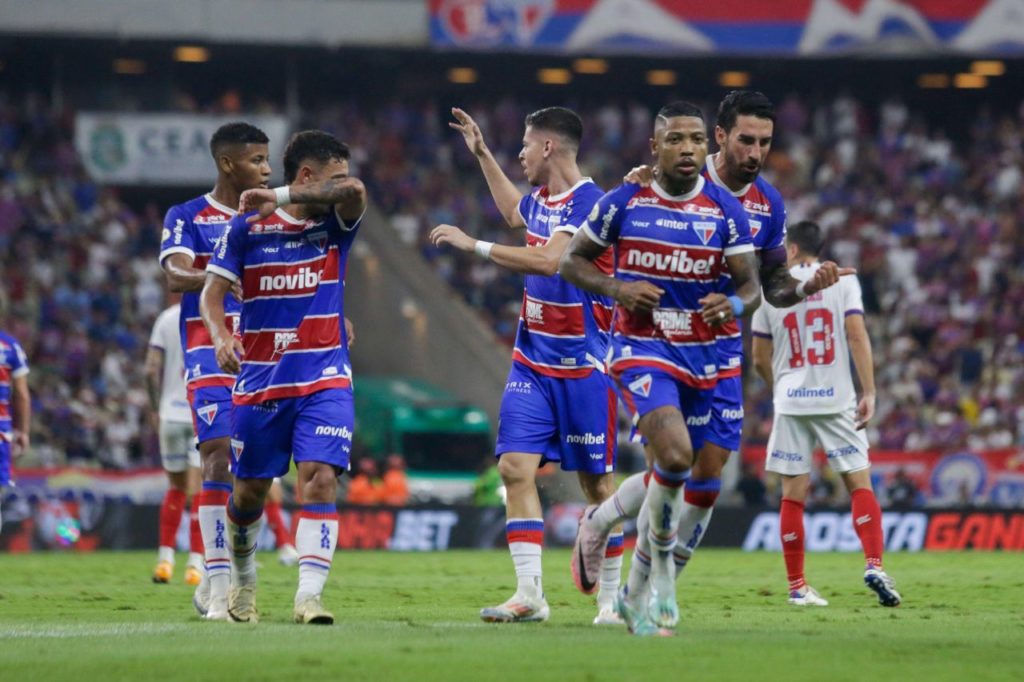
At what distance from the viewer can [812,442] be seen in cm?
1370

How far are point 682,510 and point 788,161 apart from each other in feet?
99.9

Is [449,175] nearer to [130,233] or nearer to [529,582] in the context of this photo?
[130,233]

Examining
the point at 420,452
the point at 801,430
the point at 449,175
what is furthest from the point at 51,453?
the point at 801,430

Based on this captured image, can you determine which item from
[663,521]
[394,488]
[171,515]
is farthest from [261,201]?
[394,488]

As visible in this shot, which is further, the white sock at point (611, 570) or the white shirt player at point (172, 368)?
the white shirt player at point (172, 368)

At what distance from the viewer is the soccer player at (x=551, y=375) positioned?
10453 millimetres

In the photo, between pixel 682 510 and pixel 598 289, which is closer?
pixel 598 289

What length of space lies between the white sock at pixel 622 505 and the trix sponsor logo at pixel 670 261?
125 cm

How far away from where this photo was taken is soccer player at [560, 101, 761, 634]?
30.9 feet

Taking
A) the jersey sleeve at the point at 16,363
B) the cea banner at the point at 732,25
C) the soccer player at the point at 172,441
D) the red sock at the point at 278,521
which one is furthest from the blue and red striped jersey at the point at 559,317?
the cea banner at the point at 732,25

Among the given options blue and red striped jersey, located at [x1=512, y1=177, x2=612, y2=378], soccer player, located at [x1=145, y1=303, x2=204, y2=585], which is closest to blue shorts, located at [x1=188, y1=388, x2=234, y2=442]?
blue and red striped jersey, located at [x1=512, y1=177, x2=612, y2=378]

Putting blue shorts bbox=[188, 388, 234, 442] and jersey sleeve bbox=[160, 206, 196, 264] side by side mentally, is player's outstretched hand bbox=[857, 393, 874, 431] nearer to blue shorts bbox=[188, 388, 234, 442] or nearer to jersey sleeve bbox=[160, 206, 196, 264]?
blue shorts bbox=[188, 388, 234, 442]

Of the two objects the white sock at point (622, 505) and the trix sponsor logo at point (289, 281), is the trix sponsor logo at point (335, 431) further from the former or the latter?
the white sock at point (622, 505)

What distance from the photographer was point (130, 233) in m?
36.4
